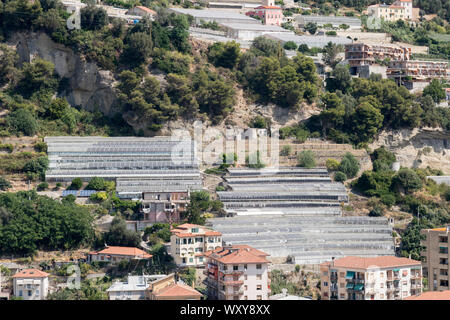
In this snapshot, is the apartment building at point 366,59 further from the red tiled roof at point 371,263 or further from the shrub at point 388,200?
the red tiled roof at point 371,263

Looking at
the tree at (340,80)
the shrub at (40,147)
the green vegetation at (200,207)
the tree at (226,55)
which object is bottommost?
the green vegetation at (200,207)

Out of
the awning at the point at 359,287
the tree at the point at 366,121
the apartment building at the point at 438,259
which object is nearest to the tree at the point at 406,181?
the tree at the point at 366,121

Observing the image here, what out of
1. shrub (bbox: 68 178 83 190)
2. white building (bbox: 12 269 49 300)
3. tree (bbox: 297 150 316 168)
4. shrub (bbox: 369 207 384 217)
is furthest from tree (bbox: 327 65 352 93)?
white building (bbox: 12 269 49 300)

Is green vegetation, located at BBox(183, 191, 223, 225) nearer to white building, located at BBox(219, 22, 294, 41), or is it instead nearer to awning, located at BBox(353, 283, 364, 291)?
awning, located at BBox(353, 283, 364, 291)

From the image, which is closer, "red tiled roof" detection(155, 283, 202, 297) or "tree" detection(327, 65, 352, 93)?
"red tiled roof" detection(155, 283, 202, 297)

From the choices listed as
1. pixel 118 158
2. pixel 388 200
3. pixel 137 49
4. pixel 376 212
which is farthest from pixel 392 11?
pixel 118 158
